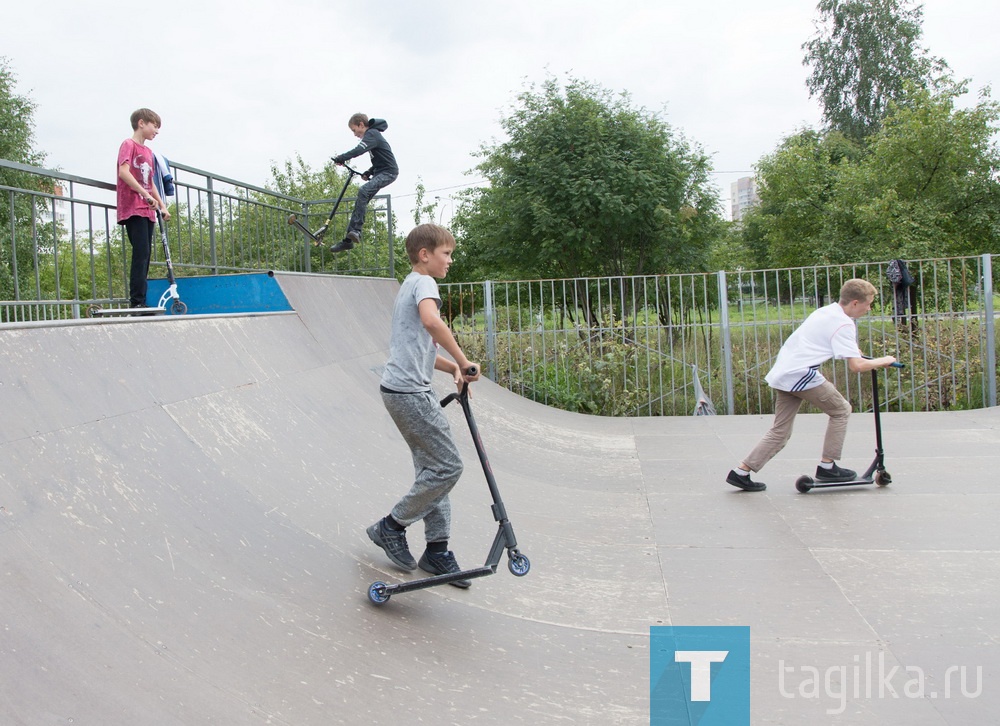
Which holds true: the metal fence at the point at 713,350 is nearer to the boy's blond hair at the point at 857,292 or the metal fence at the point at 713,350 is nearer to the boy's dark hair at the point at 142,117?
the boy's blond hair at the point at 857,292

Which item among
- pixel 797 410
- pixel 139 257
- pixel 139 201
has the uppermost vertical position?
pixel 139 201

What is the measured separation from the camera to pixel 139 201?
645cm

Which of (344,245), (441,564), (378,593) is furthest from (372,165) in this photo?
(378,593)

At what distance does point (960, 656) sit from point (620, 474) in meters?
4.01

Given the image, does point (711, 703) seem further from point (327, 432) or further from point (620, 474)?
point (620, 474)

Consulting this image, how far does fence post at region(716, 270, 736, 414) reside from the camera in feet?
39.0

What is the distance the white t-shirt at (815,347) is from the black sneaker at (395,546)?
11.4 feet

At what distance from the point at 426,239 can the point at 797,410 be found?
3739 mm

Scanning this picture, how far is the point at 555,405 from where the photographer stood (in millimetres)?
12367

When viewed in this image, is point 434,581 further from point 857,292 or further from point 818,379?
point 857,292

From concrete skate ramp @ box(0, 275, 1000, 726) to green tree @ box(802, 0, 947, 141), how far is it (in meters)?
31.8

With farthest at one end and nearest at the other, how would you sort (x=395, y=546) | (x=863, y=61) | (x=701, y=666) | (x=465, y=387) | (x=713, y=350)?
(x=863, y=61) < (x=713, y=350) < (x=395, y=546) < (x=465, y=387) < (x=701, y=666)

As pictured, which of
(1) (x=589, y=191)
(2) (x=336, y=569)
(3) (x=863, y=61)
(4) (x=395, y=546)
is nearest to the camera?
(2) (x=336, y=569)

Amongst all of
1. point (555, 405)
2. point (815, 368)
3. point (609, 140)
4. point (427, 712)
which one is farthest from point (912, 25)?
point (427, 712)
